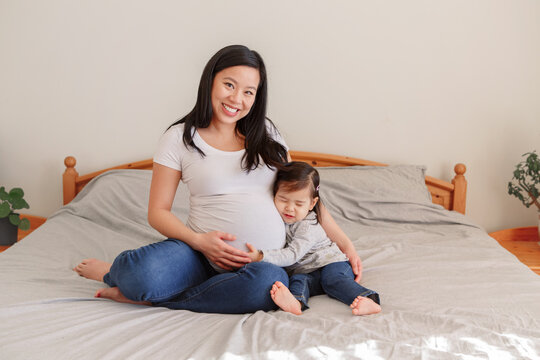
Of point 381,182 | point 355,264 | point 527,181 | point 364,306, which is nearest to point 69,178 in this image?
point 381,182

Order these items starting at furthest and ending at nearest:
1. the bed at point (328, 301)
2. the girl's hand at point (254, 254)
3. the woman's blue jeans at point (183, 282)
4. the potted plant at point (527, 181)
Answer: the potted plant at point (527, 181) → the girl's hand at point (254, 254) → the woman's blue jeans at point (183, 282) → the bed at point (328, 301)

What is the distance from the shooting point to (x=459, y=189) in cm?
250

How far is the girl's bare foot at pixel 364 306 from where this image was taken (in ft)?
3.97

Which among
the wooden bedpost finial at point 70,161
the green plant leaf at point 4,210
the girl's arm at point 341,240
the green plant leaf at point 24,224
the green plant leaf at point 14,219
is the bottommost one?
the green plant leaf at point 24,224

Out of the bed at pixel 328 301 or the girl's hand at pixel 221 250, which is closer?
the bed at pixel 328 301

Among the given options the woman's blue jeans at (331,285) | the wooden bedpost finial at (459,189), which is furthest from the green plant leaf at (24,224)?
the wooden bedpost finial at (459,189)

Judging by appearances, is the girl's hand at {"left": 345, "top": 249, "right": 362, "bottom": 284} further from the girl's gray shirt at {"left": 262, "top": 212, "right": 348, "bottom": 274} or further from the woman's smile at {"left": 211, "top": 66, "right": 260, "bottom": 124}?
the woman's smile at {"left": 211, "top": 66, "right": 260, "bottom": 124}

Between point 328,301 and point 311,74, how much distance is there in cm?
149

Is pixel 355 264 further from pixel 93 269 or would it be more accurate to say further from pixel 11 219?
pixel 11 219

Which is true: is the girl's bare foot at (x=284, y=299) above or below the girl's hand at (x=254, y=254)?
below

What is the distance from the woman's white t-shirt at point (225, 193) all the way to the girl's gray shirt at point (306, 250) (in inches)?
1.7

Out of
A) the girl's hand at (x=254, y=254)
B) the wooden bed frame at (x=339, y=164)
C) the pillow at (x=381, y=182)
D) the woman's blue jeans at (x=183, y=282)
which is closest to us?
the woman's blue jeans at (x=183, y=282)

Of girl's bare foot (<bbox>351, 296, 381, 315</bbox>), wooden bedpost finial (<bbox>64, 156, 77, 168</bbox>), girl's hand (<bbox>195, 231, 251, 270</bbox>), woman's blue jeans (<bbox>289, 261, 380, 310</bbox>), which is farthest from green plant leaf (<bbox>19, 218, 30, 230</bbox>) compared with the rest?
girl's bare foot (<bbox>351, 296, 381, 315</bbox>)

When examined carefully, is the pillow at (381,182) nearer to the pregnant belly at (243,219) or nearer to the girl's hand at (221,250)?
the pregnant belly at (243,219)
